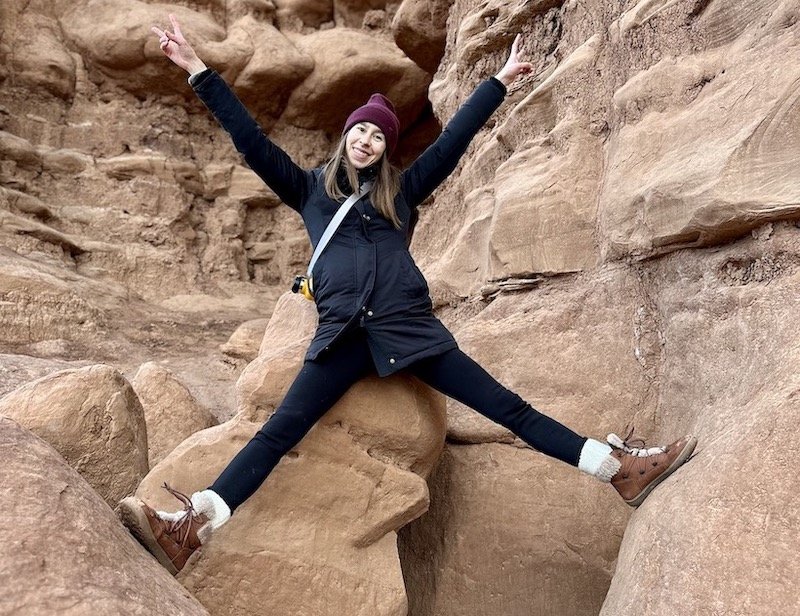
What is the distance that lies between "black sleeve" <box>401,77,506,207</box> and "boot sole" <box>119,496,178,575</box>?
1.46 m

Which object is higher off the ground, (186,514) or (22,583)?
(22,583)

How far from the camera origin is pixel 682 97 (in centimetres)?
288

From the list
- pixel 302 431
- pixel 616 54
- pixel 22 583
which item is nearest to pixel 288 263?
pixel 616 54

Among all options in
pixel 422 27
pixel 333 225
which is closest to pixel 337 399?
pixel 333 225

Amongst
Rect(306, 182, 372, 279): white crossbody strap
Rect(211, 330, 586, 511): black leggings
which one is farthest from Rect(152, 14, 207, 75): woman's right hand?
Rect(211, 330, 586, 511): black leggings

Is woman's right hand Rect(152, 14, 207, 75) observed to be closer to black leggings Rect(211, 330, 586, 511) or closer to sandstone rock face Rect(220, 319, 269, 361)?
black leggings Rect(211, 330, 586, 511)

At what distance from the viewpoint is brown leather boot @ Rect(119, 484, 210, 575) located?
82.3 inches

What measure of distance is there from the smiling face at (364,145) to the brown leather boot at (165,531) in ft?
4.44

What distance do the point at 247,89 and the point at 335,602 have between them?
7.95 meters

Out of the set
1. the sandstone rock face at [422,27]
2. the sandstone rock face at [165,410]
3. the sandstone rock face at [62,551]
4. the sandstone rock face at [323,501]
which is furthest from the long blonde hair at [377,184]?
the sandstone rock face at [422,27]

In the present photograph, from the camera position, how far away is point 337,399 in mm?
2490

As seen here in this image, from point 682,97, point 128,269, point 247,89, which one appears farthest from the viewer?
point 247,89

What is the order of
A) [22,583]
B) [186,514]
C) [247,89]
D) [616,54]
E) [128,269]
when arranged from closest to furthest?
1. [22,583]
2. [186,514]
3. [616,54]
4. [128,269]
5. [247,89]

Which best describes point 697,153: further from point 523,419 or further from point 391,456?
point 391,456
